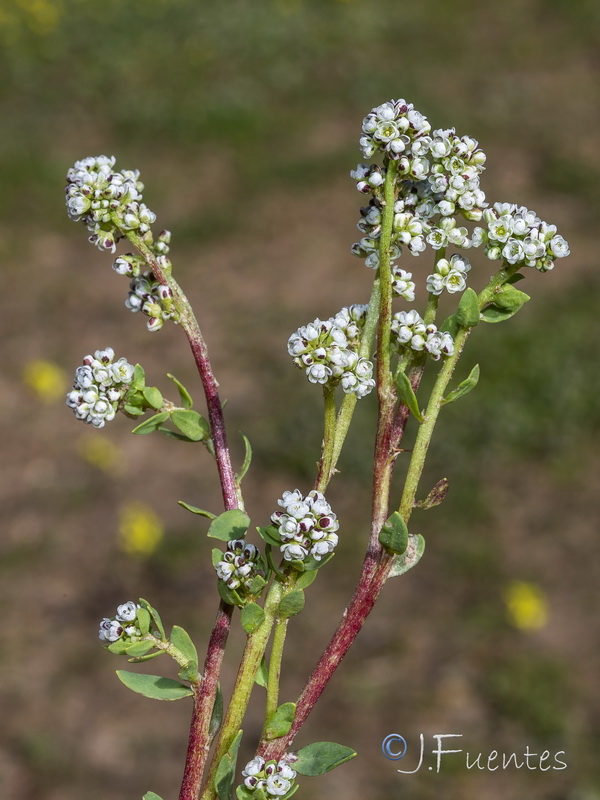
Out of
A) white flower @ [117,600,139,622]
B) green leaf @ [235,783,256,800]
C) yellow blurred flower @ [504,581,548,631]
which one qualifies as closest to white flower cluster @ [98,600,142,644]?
white flower @ [117,600,139,622]

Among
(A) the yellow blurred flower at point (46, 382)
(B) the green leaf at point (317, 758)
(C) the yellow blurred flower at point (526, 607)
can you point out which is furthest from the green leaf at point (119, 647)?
(A) the yellow blurred flower at point (46, 382)

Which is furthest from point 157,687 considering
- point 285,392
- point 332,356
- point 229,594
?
point 285,392

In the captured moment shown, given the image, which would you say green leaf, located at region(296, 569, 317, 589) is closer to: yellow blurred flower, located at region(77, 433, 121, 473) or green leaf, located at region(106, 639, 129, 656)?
green leaf, located at region(106, 639, 129, 656)

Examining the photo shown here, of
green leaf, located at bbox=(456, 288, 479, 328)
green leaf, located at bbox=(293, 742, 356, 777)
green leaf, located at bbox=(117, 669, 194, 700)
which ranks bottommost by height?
green leaf, located at bbox=(293, 742, 356, 777)

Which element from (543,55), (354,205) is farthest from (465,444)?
(543,55)

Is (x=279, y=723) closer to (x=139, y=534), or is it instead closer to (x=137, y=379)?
(x=137, y=379)

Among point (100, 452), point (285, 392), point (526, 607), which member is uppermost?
point (285, 392)

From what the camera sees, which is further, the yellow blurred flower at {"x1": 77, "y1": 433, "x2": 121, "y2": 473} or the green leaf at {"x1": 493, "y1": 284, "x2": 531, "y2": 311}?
the yellow blurred flower at {"x1": 77, "y1": 433, "x2": 121, "y2": 473}

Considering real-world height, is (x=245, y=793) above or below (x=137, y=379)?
below
